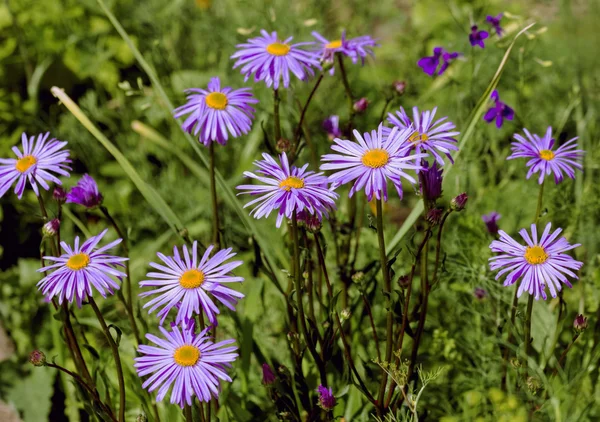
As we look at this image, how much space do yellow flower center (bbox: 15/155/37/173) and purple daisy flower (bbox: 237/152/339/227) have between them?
609 millimetres

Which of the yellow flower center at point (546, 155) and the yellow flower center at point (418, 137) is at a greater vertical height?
the yellow flower center at point (546, 155)

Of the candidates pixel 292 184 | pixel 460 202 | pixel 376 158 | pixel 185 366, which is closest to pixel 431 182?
pixel 460 202

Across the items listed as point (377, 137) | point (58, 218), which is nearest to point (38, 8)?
point (58, 218)

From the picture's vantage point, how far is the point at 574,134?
11.3 ft

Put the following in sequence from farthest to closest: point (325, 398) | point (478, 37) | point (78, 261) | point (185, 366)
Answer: point (478, 37)
point (325, 398)
point (78, 261)
point (185, 366)

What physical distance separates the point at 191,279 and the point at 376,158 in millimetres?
462

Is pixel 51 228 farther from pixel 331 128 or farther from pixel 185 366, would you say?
pixel 331 128

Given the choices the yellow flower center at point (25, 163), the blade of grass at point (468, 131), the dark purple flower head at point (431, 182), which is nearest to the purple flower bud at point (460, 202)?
the dark purple flower head at point (431, 182)

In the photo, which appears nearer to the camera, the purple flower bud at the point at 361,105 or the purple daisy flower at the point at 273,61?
the purple daisy flower at the point at 273,61

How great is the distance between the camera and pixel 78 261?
1.40 metres

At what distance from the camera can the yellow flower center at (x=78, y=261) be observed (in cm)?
140

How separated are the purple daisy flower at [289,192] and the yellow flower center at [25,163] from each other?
0.61 m

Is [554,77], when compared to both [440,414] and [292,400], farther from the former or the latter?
[292,400]

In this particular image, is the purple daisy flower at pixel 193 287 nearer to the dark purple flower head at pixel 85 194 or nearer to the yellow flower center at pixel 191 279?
the yellow flower center at pixel 191 279
